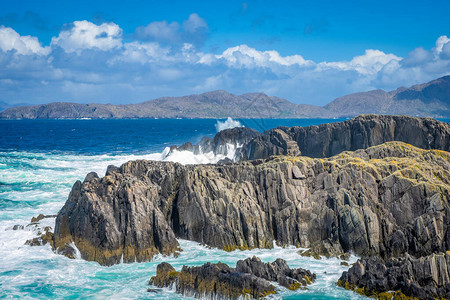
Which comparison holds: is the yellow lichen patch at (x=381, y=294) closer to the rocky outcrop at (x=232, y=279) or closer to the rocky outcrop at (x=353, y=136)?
the rocky outcrop at (x=232, y=279)

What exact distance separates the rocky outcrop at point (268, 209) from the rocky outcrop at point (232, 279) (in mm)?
5580

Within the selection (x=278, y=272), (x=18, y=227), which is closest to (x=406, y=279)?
(x=278, y=272)

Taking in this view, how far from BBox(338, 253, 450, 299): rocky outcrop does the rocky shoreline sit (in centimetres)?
120

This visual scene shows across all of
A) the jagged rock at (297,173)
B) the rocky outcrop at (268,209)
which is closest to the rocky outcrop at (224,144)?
the rocky outcrop at (268,209)

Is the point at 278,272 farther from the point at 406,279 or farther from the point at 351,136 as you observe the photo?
the point at 351,136

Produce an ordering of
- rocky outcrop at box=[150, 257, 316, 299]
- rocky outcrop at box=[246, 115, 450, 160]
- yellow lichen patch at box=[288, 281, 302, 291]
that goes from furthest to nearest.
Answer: rocky outcrop at box=[246, 115, 450, 160] → yellow lichen patch at box=[288, 281, 302, 291] → rocky outcrop at box=[150, 257, 316, 299]

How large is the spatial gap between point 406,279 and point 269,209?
12834mm

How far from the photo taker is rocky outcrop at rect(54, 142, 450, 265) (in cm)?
3003

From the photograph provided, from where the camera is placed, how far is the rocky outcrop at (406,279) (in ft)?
73.2

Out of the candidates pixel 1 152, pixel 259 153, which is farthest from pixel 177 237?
pixel 1 152

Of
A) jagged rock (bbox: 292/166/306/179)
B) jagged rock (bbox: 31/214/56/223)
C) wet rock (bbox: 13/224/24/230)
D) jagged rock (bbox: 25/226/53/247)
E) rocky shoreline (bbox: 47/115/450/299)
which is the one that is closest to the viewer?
rocky shoreline (bbox: 47/115/450/299)

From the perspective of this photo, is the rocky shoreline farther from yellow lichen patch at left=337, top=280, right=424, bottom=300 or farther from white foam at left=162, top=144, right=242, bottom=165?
white foam at left=162, top=144, right=242, bottom=165

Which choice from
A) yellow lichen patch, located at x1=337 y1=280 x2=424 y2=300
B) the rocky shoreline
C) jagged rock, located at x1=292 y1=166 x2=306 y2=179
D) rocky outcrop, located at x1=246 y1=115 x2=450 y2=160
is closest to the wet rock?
the rocky shoreline

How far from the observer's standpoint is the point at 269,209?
3391 cm
